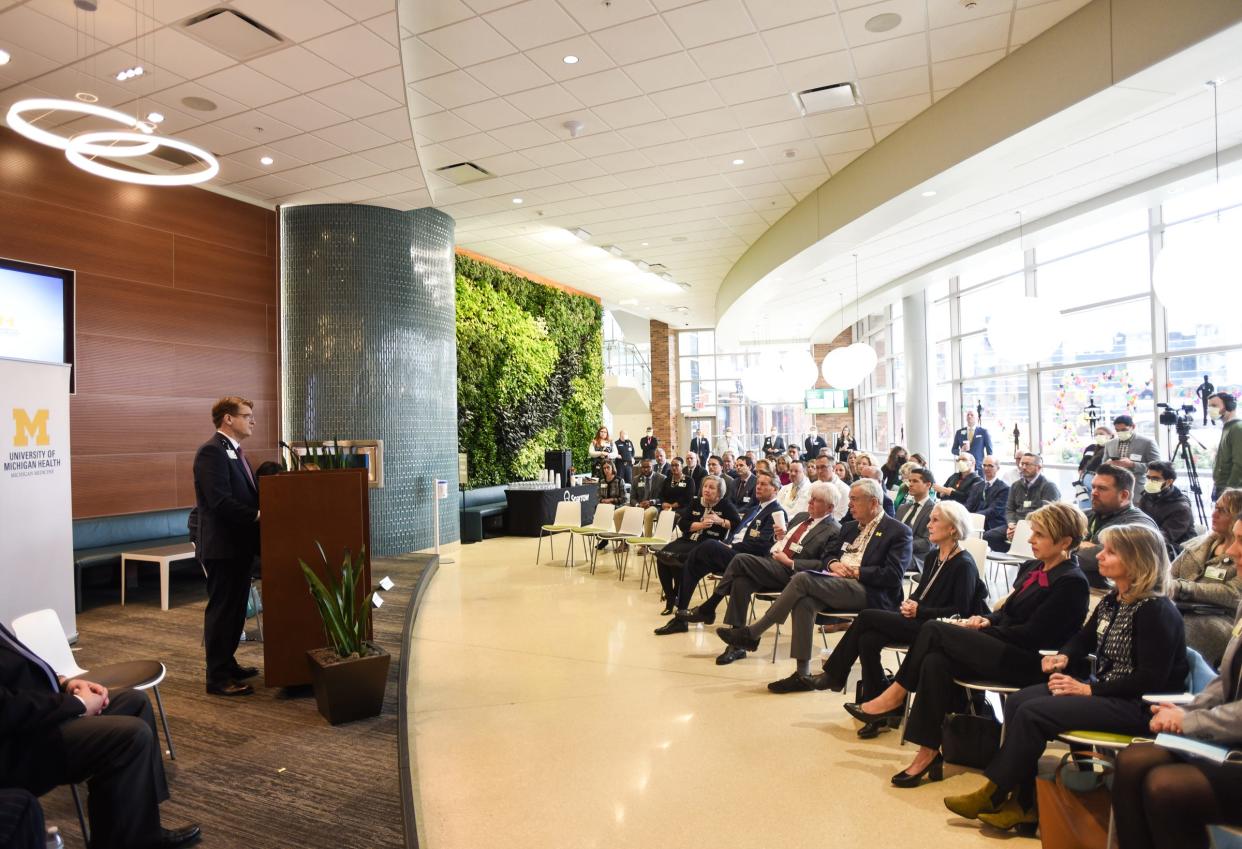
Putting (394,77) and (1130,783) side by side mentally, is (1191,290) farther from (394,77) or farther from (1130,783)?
(394,77)

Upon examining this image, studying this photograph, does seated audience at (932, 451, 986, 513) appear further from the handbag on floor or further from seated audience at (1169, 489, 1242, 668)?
the handbag on floor

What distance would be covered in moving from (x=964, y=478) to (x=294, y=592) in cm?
663

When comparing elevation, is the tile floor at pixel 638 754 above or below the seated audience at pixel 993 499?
below

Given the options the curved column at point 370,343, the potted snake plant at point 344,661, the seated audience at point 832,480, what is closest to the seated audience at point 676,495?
the seated audience at point 832,480

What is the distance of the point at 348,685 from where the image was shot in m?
3.75

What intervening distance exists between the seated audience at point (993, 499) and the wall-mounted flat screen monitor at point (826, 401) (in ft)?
46.0

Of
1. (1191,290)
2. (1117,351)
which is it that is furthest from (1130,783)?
(1117,351)

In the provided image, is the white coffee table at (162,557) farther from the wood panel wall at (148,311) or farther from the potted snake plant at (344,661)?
the potted snake plant at (344,661)

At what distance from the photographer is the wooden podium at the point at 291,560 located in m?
4.06

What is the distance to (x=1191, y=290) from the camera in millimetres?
5078

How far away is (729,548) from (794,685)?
1922mm

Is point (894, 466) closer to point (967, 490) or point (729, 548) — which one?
point (967, 490)

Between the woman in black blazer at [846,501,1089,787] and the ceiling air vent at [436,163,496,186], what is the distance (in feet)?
23.3

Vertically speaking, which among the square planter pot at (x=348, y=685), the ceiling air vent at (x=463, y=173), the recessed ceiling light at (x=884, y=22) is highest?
the ceiling air vent at (x=463, y=173)
